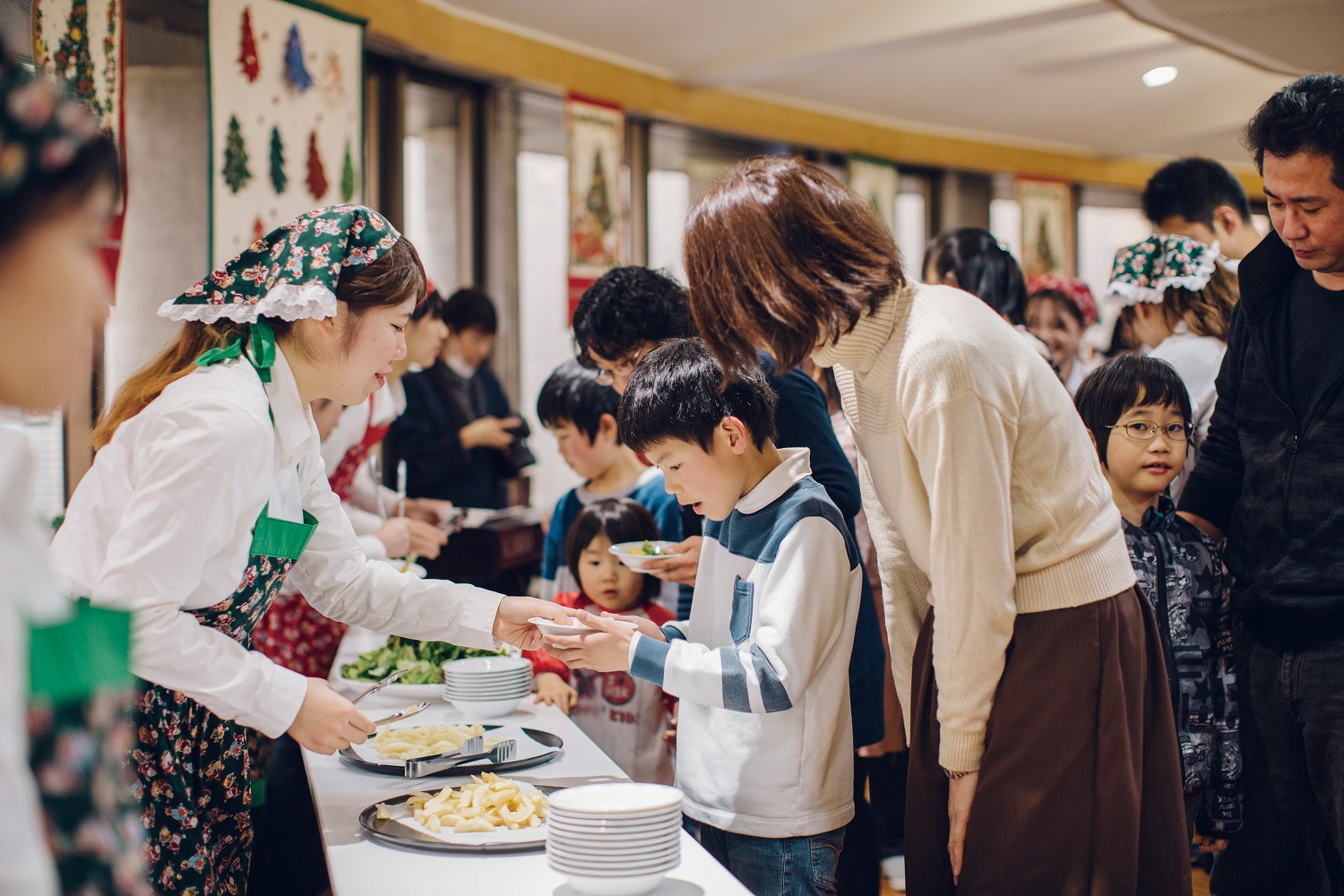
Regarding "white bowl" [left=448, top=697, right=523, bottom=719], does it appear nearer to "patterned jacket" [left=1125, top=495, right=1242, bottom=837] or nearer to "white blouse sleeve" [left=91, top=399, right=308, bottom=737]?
"white blouse sleeve" [left=91, top=399, right=308, bottom=737]

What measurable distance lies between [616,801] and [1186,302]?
2496mm

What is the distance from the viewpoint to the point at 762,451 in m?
1.91

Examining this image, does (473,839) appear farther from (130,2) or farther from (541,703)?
(130,2)

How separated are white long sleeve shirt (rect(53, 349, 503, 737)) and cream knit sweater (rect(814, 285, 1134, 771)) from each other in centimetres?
84

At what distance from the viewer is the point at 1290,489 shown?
6.59 feet

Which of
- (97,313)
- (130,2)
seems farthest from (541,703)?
(130,2)

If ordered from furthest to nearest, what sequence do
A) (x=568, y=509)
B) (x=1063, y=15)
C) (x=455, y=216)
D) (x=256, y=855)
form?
(x=455, y=216)
(x=1063, y=15)
(x=568, y=509)
(x=256, y=855)

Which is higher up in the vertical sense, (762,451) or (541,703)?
(762,451)

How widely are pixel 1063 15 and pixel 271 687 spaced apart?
5.39 meters

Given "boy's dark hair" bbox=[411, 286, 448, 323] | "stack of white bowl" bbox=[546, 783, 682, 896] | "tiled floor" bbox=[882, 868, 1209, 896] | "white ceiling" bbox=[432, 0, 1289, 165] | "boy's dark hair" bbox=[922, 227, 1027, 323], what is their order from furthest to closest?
"white ceiling" bbox=[432, 0, 1289, 165] < "boy's dark hair" bbox=[411, 286, 448, 323] < "boy's dark hair" bbox=[922, 227, 1027, 323] < "tiled floor" bbox=[882, 868, 1209, 896] < "stack of white bowl" bbox=[546, 783, 682, 896]

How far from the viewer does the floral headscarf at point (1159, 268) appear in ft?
10.2

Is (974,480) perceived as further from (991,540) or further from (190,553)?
(190,553)

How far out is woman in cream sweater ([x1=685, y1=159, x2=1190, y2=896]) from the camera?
1406mm

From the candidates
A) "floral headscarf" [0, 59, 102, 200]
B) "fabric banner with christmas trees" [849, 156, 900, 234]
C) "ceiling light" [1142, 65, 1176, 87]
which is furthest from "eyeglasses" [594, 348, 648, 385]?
"ceiling light" [1142, 65, 1176, 87]
